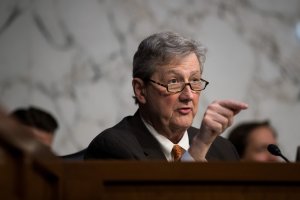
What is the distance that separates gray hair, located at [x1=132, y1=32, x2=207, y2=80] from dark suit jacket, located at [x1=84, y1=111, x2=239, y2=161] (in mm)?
160

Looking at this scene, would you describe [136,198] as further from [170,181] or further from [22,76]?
[22,76]

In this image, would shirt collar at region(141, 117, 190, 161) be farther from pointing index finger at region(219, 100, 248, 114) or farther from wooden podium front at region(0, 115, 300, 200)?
wooden podium front at region(0, 115, 300, 200)

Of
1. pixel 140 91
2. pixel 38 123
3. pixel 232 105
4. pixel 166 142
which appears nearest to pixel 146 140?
pixel 166 142

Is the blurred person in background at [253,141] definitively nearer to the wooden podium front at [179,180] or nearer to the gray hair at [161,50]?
the gray hair at [161,50]

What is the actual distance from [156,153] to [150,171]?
66cm

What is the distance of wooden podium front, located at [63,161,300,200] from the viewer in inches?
66.2

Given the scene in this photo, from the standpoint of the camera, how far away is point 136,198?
1.69 metres

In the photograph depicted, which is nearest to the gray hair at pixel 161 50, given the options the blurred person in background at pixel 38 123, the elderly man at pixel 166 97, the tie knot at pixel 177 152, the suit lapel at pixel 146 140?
the elderly man at pixel 166 97

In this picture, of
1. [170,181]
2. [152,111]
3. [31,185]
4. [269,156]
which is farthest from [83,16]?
[31,185]

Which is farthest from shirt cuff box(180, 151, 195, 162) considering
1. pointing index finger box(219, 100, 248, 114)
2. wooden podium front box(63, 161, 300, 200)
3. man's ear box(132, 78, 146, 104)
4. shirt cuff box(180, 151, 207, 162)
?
wooden podium front box(63, 161, 300, 200)

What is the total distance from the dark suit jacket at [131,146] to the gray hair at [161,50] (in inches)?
6.3

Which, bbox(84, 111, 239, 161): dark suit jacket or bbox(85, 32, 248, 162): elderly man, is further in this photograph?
bbox(85, 32, 248, 162): elderly man

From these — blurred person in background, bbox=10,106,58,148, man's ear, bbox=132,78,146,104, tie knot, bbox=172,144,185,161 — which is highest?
man's ear, bbox=132,78,146,104

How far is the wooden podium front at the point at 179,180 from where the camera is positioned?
168 cm
